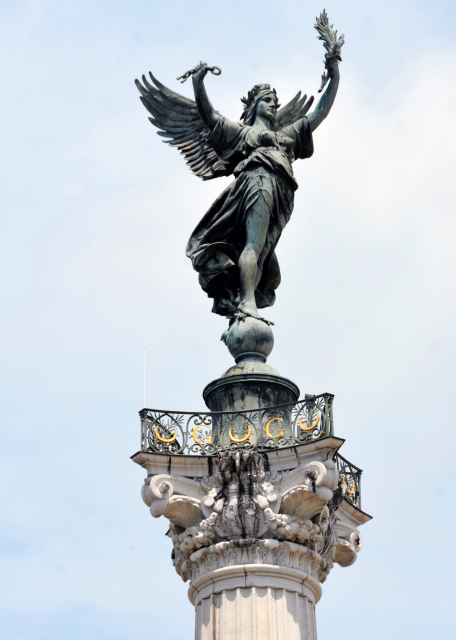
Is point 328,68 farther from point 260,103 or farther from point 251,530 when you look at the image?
point 251,530

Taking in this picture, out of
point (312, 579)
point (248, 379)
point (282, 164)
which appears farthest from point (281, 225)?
point (312, 579)

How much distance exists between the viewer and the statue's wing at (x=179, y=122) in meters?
32.4

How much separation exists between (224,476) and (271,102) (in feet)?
31.3

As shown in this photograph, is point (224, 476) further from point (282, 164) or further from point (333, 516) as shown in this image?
point (282, 164)

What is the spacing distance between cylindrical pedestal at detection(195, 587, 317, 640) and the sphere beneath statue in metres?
5.50

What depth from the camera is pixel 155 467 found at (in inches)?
1067

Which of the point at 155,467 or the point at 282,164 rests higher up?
the point at 282,164

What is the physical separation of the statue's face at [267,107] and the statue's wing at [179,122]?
1587 millimetres

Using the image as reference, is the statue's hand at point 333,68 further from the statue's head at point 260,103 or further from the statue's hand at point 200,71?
the statue's hand at point 200,71

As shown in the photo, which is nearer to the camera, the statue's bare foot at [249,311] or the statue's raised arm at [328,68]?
the statue's bare foot at [249,311]

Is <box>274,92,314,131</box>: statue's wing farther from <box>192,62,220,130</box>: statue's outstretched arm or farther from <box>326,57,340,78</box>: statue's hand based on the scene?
<box>192,62,220,130</box>: statue's outstretched arm

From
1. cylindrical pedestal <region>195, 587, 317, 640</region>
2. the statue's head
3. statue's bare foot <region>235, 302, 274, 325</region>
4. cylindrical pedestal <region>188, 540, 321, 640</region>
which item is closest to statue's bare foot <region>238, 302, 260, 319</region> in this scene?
statue's bare foot <region>235, 302, 274, 325</region>

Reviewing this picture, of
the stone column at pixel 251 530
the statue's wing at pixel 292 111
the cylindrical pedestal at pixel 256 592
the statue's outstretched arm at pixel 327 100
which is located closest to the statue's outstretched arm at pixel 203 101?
the statue's wing at pixel 292 111

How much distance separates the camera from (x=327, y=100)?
3184cm
